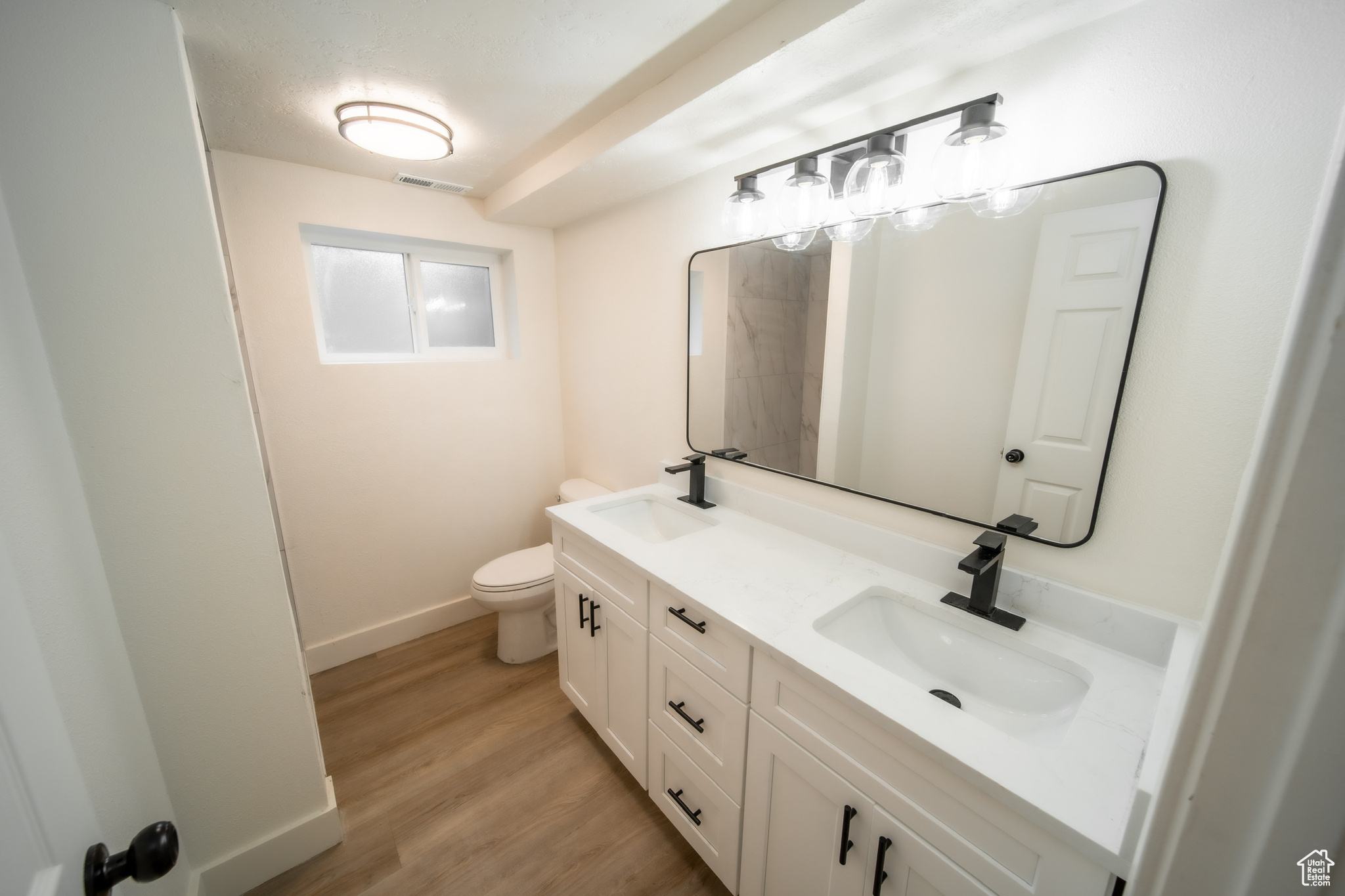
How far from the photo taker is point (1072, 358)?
1.02 meters

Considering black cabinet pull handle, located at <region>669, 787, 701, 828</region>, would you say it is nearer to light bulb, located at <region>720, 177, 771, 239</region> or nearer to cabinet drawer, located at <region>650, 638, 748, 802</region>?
cabinet drawer, located at <region>650, 638, 748, 802</region>

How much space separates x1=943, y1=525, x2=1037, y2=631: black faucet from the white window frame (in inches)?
88.5

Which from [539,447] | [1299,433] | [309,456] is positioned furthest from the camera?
[539,447]

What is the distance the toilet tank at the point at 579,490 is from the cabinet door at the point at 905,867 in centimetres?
178

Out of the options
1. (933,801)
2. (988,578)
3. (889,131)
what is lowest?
(933,801)

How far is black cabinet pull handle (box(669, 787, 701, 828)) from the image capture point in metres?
1.31

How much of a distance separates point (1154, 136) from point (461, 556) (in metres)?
2.85

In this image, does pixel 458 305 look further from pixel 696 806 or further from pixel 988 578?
pixel 988 578

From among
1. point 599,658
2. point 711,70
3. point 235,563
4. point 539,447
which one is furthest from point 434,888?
point 711,70

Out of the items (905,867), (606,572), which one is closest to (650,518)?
(606,572)

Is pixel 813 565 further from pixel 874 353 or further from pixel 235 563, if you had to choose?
pixel 235 563

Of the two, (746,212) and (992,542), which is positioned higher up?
Answer: (746,212)

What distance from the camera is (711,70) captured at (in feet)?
3.88

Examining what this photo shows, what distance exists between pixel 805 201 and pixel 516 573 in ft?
6.12
